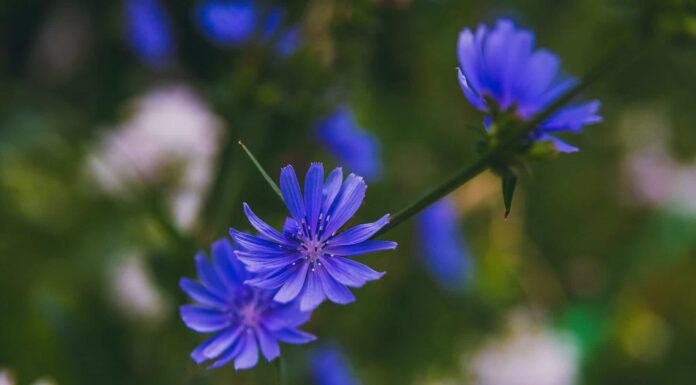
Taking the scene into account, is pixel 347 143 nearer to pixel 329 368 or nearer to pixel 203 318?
pixel 329 368

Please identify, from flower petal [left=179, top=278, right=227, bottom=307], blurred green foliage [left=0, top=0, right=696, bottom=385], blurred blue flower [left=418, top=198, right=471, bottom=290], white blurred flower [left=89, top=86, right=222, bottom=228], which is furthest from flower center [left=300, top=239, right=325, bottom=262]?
blurred blue flower [left=418, top=198, right=471, bottom=290]

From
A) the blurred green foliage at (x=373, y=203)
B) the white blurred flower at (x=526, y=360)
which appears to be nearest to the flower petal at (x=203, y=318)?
the blurred green foliage at (x=373, y=203)

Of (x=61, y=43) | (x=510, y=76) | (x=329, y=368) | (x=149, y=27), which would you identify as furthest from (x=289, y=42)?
(x=61, y=43)

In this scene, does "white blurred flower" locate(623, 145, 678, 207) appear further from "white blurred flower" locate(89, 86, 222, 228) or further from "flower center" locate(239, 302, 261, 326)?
"flower center" locate(239, 302, 261, 326)

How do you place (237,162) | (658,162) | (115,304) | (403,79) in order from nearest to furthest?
(237,162)
(115,304)
(403,79)
(658,162)

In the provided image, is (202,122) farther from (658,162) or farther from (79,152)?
(658,162)

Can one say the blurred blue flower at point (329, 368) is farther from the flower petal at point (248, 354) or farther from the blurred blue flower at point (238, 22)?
the flower petal at point (248, 354)

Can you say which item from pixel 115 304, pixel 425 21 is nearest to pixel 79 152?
pixel 115 304
